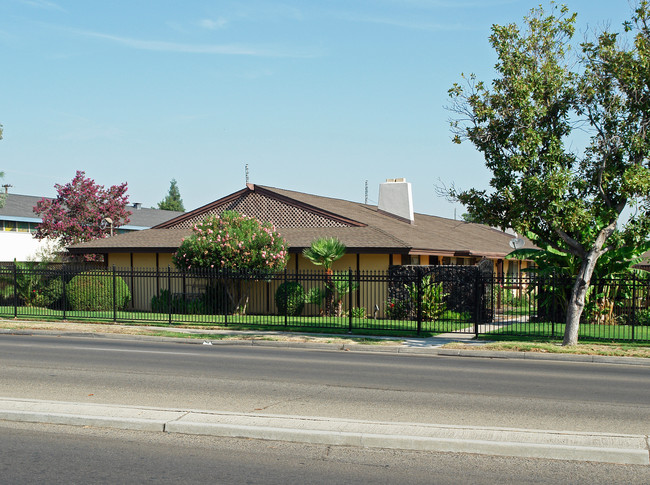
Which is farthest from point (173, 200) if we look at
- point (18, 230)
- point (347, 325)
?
point (347, 325)

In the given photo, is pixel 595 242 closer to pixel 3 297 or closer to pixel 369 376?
pixel 369 376

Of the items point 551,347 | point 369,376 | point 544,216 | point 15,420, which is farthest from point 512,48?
point 15,420

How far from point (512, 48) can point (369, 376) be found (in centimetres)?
956

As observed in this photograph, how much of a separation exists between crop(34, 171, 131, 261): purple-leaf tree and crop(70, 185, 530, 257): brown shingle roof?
8790 millimetres

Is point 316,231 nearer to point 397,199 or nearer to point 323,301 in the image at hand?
point 323,301

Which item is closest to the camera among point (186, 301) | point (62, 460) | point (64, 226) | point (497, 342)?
point (62, 460)

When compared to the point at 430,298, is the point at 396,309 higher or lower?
lower

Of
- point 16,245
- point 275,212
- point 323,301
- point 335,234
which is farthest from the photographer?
point 16,245

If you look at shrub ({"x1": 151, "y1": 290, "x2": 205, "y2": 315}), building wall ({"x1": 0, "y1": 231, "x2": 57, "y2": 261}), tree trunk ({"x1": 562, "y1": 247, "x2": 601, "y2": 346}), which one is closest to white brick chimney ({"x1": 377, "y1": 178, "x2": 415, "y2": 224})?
shrub ({"x1": 151, "y1": 290, "x2": 205, "y2": 315})

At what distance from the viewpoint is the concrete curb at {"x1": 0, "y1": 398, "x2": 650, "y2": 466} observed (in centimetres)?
689

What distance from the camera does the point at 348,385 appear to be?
1133 cm

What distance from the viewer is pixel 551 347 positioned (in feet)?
57.1

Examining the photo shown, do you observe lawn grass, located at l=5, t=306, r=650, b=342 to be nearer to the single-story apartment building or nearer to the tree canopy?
the single-story apartment building

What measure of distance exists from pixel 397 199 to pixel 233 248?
12.7m
